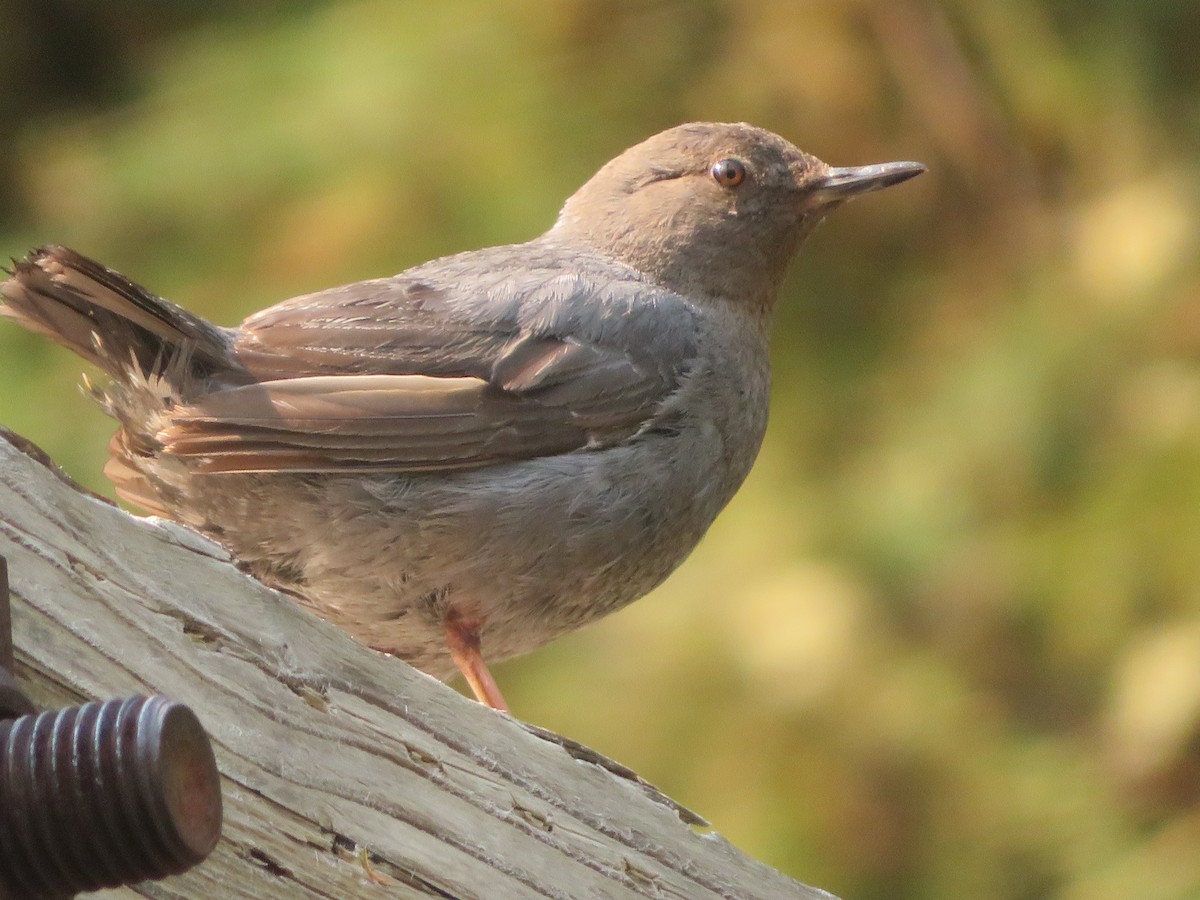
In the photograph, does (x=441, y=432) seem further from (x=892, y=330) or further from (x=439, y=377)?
(x=892, y=330)

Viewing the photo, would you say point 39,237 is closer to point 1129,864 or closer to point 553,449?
point 553,449

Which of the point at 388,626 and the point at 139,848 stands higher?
the point at 388,626

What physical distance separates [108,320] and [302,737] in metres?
1.08

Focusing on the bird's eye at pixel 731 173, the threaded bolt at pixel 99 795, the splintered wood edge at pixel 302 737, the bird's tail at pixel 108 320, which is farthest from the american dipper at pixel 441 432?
the threaded bolt at pixel 99 795

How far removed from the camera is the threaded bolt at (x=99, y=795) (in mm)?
1235

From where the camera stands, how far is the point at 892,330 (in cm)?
497

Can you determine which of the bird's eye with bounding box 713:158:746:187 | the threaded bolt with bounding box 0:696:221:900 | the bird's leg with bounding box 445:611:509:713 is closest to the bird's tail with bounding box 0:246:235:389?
the bird's leg with bounding box 445:611:509:713

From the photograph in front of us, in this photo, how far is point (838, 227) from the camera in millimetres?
5242

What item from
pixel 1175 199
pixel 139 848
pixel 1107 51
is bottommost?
pixel 139 848

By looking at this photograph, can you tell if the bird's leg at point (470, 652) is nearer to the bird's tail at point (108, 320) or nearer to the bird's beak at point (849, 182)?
the bird's tail at point (108, 320)

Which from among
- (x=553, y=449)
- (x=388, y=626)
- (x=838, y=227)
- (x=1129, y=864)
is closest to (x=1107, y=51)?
(x=838, y=227)

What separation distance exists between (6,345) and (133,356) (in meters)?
2.17

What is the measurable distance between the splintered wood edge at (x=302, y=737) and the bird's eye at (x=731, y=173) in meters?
1.85

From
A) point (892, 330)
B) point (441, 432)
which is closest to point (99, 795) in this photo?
point (441, 432)
